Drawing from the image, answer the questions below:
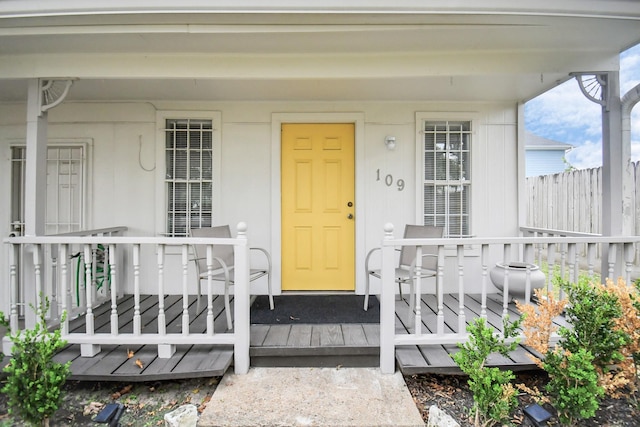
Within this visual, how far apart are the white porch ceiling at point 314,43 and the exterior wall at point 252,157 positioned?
0.75 m

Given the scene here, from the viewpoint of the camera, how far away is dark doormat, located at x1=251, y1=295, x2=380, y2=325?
2.93m

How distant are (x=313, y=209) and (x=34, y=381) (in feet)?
8.74

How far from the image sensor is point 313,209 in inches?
148

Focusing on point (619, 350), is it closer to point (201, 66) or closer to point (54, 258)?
point (201, 66)

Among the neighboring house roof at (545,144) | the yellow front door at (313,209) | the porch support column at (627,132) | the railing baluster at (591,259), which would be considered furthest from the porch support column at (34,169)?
the neighboring house roof at (545,144)

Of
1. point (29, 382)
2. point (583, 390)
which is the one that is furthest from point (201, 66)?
point (583, 390)

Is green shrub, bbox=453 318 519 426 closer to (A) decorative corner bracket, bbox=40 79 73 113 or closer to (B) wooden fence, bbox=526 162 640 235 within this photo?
(A) decorative corner bracket, bbox=40 79 73 113

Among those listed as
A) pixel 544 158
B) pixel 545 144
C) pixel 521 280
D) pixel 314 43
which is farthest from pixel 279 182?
pixel 544 158

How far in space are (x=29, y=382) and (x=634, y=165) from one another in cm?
649

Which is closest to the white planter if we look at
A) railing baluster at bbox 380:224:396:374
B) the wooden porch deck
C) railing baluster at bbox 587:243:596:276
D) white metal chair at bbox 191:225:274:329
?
the wooden porch deck

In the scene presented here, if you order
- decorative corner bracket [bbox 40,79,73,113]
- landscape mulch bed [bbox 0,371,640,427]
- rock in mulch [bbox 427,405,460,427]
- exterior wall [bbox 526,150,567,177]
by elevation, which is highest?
exterior wall [bbox 526,150,567,177]

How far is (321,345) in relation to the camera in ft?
8.00

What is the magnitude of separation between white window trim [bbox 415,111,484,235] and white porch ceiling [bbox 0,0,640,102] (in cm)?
65

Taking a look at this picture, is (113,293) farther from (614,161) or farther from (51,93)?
(614,161)
